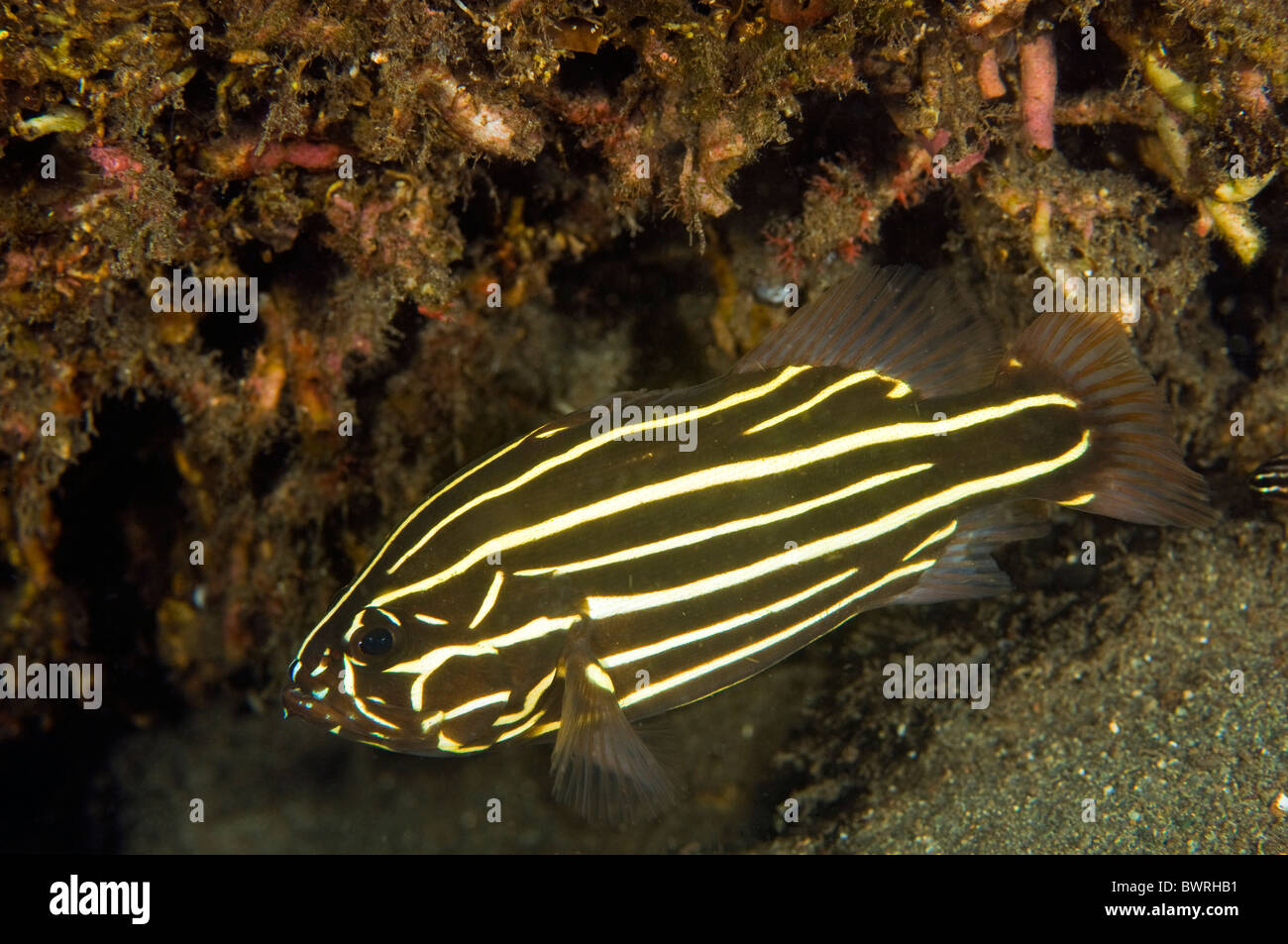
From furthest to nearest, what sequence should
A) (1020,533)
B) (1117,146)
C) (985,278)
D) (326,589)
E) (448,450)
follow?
(326,589) < (448,450) < (985,278) < (1117,146) < (1020,533)

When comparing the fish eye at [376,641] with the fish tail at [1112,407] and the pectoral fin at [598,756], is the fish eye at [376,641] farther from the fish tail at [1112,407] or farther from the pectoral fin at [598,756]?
the fish tail at [1112,407]

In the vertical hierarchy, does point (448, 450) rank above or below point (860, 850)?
above

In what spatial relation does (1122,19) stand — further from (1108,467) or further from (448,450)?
(448,450)

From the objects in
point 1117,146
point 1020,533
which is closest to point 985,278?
point 1117,146

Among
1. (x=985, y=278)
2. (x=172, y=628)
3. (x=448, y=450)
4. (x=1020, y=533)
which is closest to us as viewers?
(x=1020, y=533)

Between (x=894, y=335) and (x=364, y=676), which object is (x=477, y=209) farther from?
(x=364, y=676)
